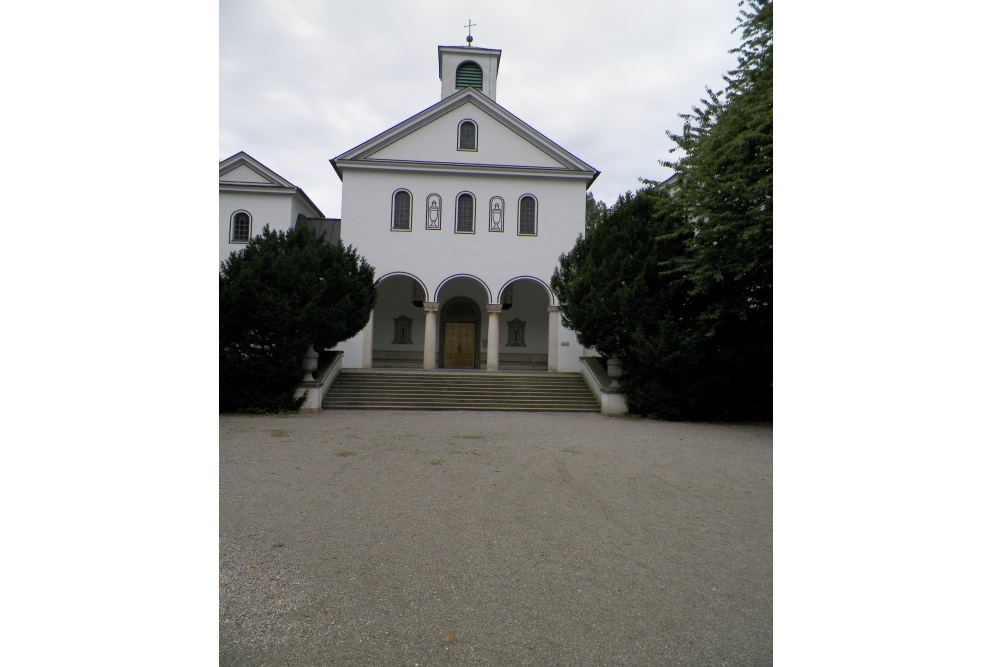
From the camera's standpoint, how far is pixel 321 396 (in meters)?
15.7

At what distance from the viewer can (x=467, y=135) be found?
23406mm

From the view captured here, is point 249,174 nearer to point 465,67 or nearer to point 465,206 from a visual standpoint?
point 465,206

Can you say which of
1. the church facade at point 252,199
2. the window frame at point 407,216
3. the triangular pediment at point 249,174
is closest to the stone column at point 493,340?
the window frame at point 407,216

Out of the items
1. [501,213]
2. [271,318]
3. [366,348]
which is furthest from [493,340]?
[271,318]

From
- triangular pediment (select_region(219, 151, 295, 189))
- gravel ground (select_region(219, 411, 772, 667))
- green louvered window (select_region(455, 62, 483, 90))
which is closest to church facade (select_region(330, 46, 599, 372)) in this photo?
triangular pediment (select_region(219, 151, 295, 189))

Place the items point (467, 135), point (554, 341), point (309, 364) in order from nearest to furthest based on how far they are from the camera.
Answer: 1. point (309, 364)
2. point (554, 341)
3. point (467, 135)

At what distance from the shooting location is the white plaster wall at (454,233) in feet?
73.3

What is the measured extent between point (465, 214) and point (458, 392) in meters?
8.43

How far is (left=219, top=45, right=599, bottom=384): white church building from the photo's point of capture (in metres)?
22.3

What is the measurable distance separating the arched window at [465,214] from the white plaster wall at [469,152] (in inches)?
59.6

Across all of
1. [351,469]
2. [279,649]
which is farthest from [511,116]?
[279,649]

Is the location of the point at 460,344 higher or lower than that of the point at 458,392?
higher
